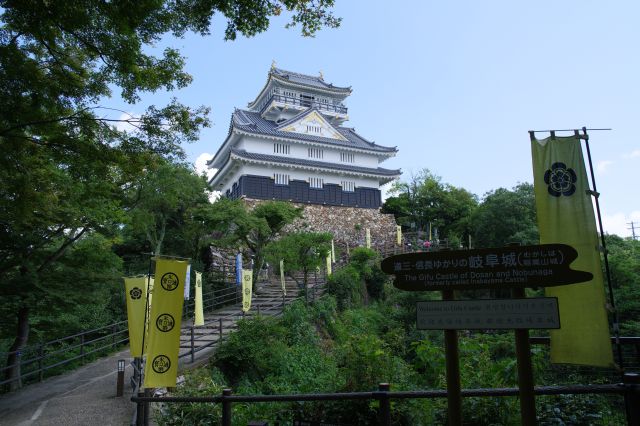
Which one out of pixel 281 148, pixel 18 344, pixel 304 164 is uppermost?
pixel 281 148

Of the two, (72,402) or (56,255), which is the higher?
(56,255)

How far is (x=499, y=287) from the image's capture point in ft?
12.7

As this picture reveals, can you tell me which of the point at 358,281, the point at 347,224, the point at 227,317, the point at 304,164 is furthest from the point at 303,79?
the point at 227,317

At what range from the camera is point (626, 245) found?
2227 cm

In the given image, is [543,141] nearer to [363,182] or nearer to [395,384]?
[395,384]

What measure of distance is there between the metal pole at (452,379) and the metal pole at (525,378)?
53 centimetres

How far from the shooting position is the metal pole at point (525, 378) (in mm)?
3779

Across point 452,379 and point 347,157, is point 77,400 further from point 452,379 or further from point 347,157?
point 347,157

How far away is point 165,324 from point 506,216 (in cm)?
2090

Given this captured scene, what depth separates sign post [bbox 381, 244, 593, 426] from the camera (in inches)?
149

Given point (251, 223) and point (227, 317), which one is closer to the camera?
point (227, 317)

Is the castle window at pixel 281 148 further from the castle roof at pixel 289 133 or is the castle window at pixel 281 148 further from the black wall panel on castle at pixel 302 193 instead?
the black wall panel on castle at pixel 302 193

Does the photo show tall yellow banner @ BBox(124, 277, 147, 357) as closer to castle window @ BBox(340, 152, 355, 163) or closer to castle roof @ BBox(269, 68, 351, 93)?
castle window @ BBox(340, 152, 355, 163)

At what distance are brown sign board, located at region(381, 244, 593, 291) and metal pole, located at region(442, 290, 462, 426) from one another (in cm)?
19
